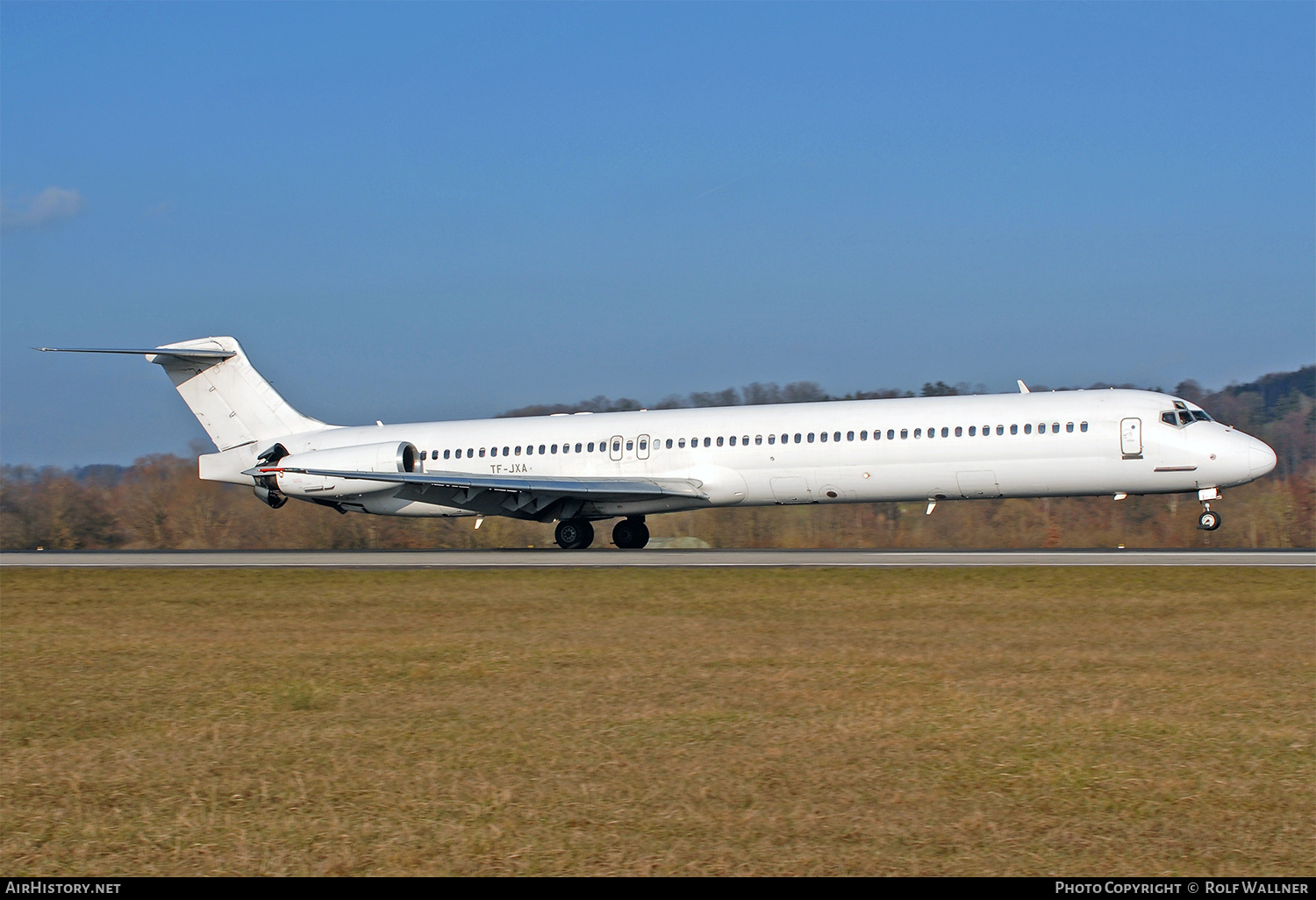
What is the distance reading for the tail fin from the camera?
34875 millimetres

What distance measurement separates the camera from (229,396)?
34875 mm

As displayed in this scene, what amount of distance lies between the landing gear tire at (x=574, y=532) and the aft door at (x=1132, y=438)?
13.0 m

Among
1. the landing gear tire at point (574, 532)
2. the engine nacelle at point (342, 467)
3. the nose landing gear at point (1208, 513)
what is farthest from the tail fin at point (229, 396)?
the nose landing gear at point (1208, 513)

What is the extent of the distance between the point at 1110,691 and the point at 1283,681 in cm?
174

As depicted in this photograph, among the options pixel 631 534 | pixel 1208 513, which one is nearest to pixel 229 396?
pixel 631 534

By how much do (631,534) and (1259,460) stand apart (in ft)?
49.5

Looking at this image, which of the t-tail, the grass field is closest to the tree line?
the t-tail

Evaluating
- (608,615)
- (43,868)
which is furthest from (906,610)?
(43,868)

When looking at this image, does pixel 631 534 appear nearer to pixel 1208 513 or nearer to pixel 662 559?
pixel 662 559

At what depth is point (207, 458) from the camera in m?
35.2

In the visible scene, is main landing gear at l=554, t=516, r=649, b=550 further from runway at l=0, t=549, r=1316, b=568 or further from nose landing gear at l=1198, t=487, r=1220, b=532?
nose landing gear at l=1198, t=487, r=1220, b=532

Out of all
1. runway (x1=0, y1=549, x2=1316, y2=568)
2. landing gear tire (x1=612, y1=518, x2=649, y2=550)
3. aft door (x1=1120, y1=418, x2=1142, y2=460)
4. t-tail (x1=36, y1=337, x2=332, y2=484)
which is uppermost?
t-tail (x1=36, y1=337, x2=332, y2=484)

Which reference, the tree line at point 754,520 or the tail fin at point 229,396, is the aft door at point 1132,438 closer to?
the tree line at point 754,520

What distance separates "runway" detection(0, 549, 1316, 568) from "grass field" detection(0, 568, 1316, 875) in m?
6.27
